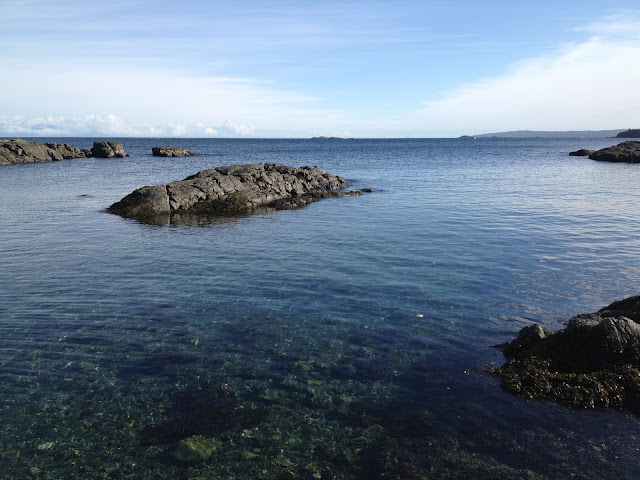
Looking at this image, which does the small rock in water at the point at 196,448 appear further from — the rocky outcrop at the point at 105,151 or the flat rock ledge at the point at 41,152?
the rocky outcrop at the point at 105,151

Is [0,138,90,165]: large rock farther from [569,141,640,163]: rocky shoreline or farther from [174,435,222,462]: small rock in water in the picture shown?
[569,141,640,163]: rocky shoreline

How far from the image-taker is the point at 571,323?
38.4 feet

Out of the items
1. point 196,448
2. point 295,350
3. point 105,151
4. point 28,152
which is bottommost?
point 196,448

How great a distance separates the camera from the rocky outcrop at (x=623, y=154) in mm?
80781

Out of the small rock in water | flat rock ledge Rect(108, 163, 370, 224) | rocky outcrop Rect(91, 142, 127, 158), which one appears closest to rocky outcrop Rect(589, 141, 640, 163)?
flat rock ledge Rect(108, 163, 370, 224)

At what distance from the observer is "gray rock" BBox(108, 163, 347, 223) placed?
3334 centimetres

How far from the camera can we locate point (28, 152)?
8556cm

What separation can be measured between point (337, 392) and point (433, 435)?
2.38 m

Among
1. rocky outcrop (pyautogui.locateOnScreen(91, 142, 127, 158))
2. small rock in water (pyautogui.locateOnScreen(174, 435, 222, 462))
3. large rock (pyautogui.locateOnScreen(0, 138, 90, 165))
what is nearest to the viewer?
small rock in water (pyautogui.locateOnScreen(174, 435, 222, 462))

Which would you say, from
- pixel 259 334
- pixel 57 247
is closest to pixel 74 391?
pixel 259 334

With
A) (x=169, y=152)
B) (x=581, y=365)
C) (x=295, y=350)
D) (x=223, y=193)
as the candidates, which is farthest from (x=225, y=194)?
(x=169, y=152)

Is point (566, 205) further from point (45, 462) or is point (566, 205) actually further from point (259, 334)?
point (45, 462)

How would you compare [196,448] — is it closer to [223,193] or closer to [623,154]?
[223,193]

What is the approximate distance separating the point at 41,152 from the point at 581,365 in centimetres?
10412
